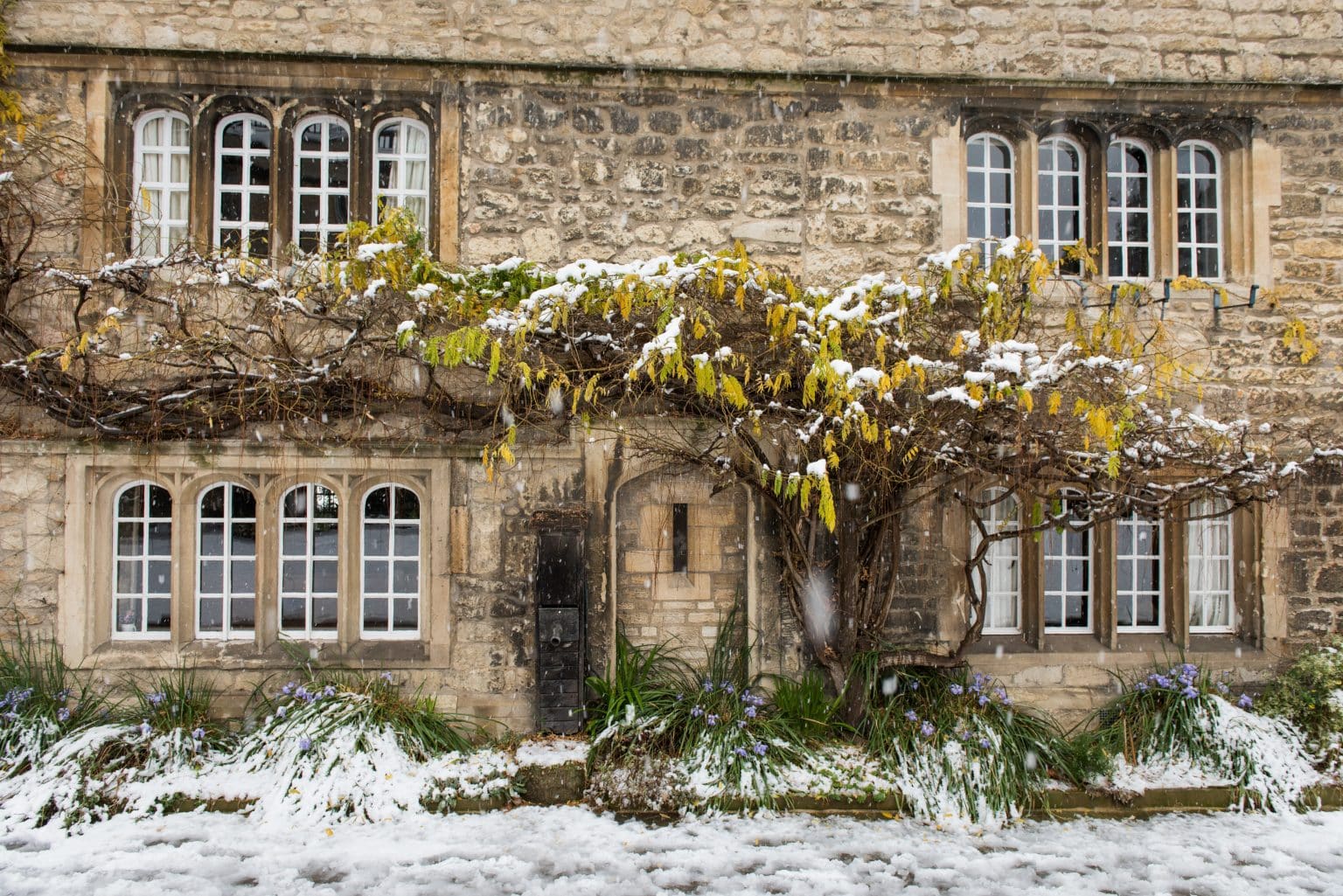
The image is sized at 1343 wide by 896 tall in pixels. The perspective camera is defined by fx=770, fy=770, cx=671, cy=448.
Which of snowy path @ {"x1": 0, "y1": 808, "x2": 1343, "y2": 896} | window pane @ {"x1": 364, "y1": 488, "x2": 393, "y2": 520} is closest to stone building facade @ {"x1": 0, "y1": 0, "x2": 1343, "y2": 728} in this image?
window pane @ {"x1": 364, "y1": 488, "x2": 393, "y2": 520}

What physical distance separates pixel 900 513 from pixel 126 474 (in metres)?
5.85

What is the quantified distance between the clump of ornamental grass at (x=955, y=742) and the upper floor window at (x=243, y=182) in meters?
5.81

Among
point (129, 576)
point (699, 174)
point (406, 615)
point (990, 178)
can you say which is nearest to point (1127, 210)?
point (990, 178)

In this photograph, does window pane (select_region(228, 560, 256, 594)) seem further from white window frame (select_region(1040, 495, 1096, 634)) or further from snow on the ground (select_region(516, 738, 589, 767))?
white window frame (select_region(1040, 495, 1096, 634))

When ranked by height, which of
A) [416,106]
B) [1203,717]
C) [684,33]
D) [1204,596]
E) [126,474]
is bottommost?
[1203,717]

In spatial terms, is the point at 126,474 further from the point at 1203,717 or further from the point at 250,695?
the point at 1203,717

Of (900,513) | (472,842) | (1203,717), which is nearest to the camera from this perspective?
(472,842)

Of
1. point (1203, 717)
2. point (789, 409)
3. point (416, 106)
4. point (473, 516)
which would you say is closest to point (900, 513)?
point (789, 409)

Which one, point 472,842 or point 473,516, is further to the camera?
point 473,516

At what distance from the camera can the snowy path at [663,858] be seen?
4148mm

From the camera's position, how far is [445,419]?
579cm

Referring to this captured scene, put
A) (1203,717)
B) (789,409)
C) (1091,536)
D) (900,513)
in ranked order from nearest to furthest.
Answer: (789,409), (1203,717), (900,513), (1091,536)

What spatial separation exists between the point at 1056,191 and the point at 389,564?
248 inches

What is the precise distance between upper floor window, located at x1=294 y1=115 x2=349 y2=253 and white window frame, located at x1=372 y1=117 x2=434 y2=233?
0.80ft
